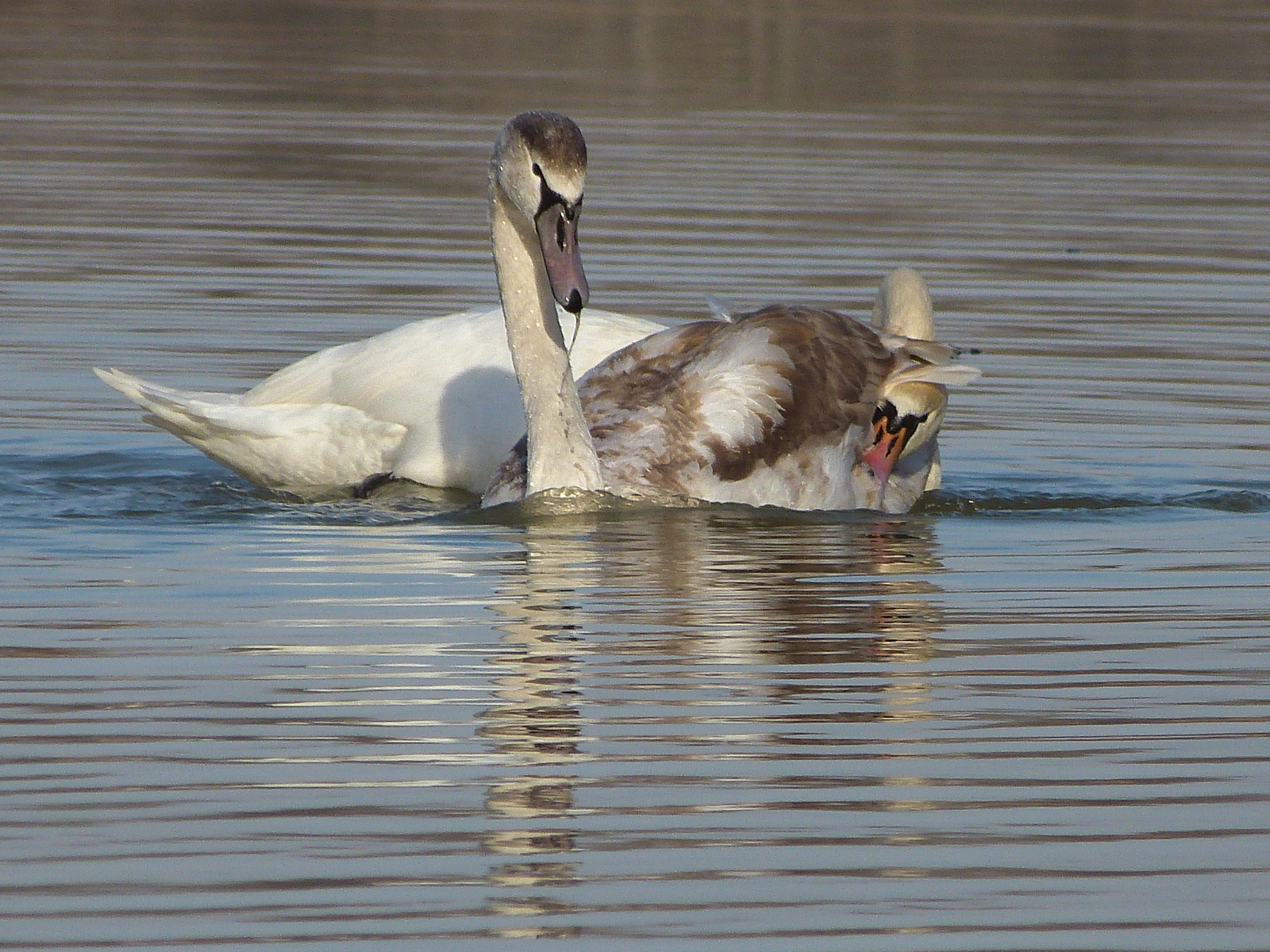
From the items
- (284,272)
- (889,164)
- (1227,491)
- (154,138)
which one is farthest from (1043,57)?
(1227,491)

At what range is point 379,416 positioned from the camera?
36.2 feet

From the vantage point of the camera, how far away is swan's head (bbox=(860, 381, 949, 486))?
1076 cm

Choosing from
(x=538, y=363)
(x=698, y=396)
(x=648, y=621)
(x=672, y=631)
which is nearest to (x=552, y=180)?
(x=538, y=363)

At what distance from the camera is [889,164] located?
2264cm

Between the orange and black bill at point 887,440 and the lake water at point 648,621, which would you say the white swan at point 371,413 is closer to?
the lake water at point 648,621

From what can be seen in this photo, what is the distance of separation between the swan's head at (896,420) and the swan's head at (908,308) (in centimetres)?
76

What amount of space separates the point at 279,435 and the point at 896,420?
247cm

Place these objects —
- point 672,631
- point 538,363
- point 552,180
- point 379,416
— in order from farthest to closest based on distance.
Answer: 1. point 379,416
2. point 538,363
3. point 552,180
4. point 672,631

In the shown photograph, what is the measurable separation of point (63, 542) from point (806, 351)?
2.98 meters

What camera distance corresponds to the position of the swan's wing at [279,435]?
35.2 ft

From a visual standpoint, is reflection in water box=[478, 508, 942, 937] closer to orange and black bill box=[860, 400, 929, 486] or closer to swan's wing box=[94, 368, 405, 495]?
orange and black bill box=[860, 400, 929, 486]

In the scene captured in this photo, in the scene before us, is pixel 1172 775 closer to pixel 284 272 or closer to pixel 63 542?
pixel 63 542

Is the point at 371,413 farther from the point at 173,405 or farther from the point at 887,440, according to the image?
the point at 887,440

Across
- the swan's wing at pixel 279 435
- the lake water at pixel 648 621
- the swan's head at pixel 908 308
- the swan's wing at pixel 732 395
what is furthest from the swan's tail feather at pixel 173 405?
the swan's head at pixel 908 308
